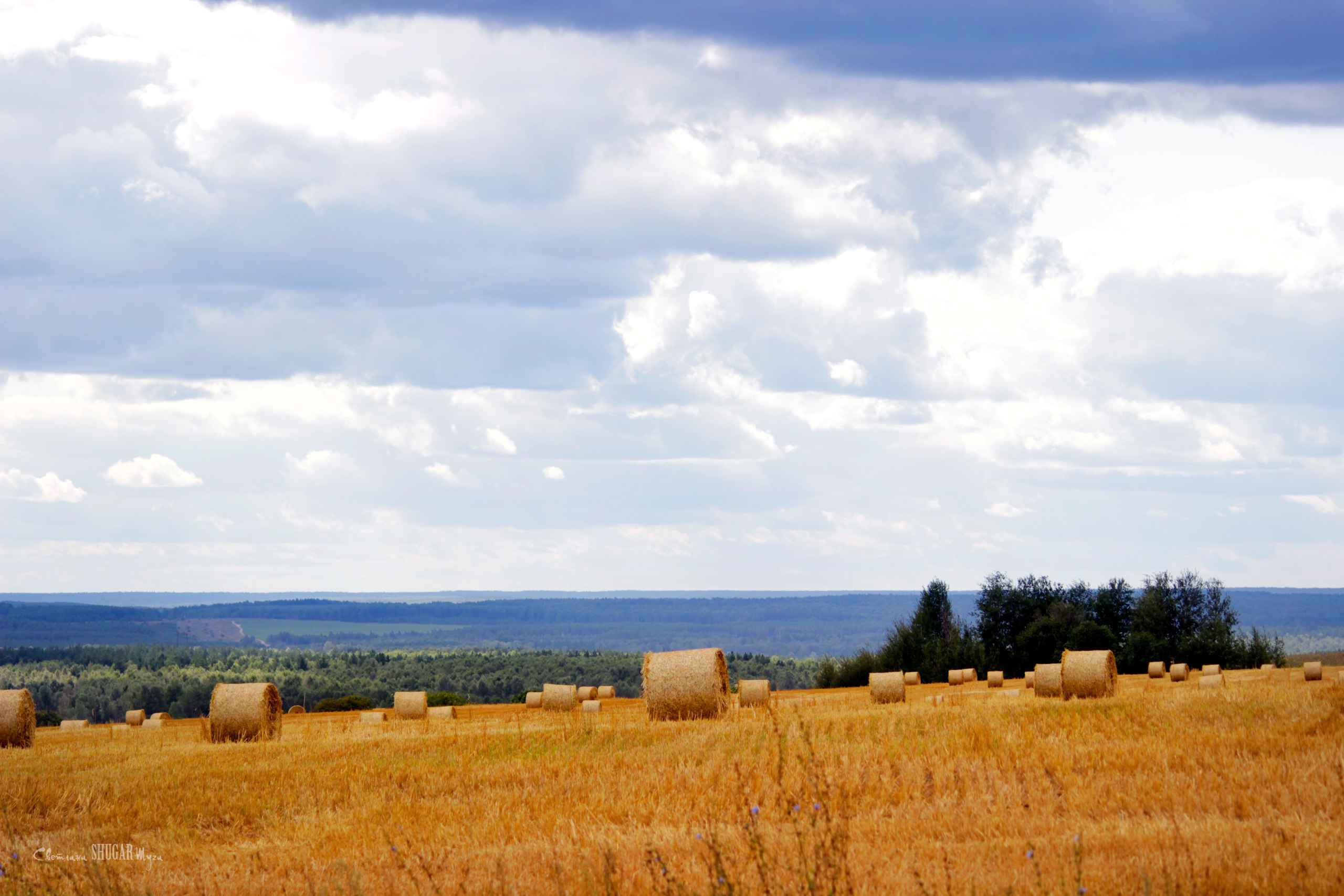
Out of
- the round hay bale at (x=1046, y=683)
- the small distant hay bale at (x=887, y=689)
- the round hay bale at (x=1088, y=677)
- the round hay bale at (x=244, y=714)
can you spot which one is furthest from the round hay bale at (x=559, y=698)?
the round hay bale at (x=1088, y=677)

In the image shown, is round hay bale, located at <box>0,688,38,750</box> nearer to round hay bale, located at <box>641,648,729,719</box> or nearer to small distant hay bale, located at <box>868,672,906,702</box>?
round hay bale, located at <box>641,648,729,719</box>

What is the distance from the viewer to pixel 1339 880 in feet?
26.6

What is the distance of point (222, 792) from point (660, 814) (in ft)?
20.6

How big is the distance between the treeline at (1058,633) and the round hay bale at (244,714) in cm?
6929

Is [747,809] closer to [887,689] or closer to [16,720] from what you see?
[16,720]

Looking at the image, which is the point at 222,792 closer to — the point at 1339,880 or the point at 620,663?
the point at 1339,880

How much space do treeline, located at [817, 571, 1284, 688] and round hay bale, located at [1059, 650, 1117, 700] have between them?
61411 mm

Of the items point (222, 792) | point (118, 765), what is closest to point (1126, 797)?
point (222, 792)

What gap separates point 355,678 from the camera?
150000 millimetres

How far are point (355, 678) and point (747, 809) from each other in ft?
480

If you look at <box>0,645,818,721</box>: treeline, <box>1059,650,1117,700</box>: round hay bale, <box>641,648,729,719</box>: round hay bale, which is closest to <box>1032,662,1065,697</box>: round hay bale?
<box>1059,650,1117,700</box>: round hay bale

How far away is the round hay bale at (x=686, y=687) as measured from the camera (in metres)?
23.2

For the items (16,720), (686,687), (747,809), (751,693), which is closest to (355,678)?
(751,693)

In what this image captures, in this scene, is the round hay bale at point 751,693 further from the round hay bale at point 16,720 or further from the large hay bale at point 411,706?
the round hay bale at point 16,720
